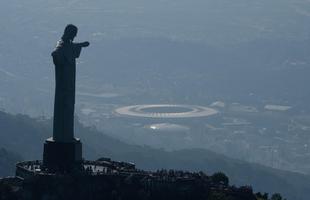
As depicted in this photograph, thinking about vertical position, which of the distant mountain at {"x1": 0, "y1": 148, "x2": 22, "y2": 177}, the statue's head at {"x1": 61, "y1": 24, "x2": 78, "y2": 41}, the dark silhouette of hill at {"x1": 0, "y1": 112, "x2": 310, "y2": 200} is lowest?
the statue's head at {"x1": 61, "y1": 24, "x2": 78, "y2": 41}

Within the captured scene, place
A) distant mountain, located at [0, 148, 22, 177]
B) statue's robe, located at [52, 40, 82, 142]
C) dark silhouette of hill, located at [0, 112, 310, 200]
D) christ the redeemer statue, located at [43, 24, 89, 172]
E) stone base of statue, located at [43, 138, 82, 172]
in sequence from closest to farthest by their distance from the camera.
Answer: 1. stone base of statue, located at [43, 138, 82, 172]
2. christ the redeemer statue, located at [43, 24, 89, 172]
3. statue's robe, located at [52, 40, 82, 142]
4. distant mountain, located at [0, 148, 22, 177]
5. dark silhouette of hill, located at [0, 112, 310, 200]

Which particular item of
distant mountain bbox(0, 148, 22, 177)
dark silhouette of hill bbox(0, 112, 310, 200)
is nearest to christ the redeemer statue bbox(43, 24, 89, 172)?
distant mountain bbox(0, 148, 22, 177)

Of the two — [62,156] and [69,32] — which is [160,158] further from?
[62,156]

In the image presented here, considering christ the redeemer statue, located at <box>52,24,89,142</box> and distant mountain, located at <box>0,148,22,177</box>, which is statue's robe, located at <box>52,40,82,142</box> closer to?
christ the redeemer statue, located at <box>52,24,89,142</box>

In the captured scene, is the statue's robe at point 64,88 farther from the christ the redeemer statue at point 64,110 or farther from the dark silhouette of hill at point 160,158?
the dark silhouette of hill at point 160,158

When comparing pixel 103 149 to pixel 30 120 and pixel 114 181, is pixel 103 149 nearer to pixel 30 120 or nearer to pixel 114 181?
pixel 30 120

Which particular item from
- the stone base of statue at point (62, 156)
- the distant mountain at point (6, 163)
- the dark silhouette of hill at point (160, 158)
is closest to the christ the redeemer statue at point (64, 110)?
the stone base of statue at point (62, 156)
